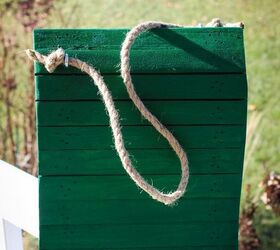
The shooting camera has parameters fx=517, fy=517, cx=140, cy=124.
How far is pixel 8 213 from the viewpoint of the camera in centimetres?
183

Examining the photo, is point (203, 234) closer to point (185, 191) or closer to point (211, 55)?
point (185, 191)

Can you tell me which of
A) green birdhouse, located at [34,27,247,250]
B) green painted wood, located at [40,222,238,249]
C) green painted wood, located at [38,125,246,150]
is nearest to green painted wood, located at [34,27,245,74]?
green birdhouse, located at [34,27,247,250]

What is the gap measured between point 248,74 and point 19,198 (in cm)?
320

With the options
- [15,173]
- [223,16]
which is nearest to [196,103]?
[15,173]

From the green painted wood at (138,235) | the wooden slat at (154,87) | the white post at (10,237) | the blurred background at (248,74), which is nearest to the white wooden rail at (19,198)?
the white post at (10,237)

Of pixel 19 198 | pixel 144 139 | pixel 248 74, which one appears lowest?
pixel 19 198

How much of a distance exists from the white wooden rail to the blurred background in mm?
807

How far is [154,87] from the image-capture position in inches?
60.6

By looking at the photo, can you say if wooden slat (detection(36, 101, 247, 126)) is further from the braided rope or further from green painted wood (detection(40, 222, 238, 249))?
green painted wood (detection(40, 222, 238, 249))

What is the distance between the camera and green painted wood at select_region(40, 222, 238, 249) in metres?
1.66

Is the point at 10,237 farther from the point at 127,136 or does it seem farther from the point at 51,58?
the point at 51,58

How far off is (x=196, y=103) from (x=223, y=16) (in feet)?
12.5

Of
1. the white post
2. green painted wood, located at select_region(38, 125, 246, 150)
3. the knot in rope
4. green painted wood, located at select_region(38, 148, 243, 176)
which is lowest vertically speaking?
the white post

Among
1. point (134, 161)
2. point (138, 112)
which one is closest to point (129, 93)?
point (138, 112)
